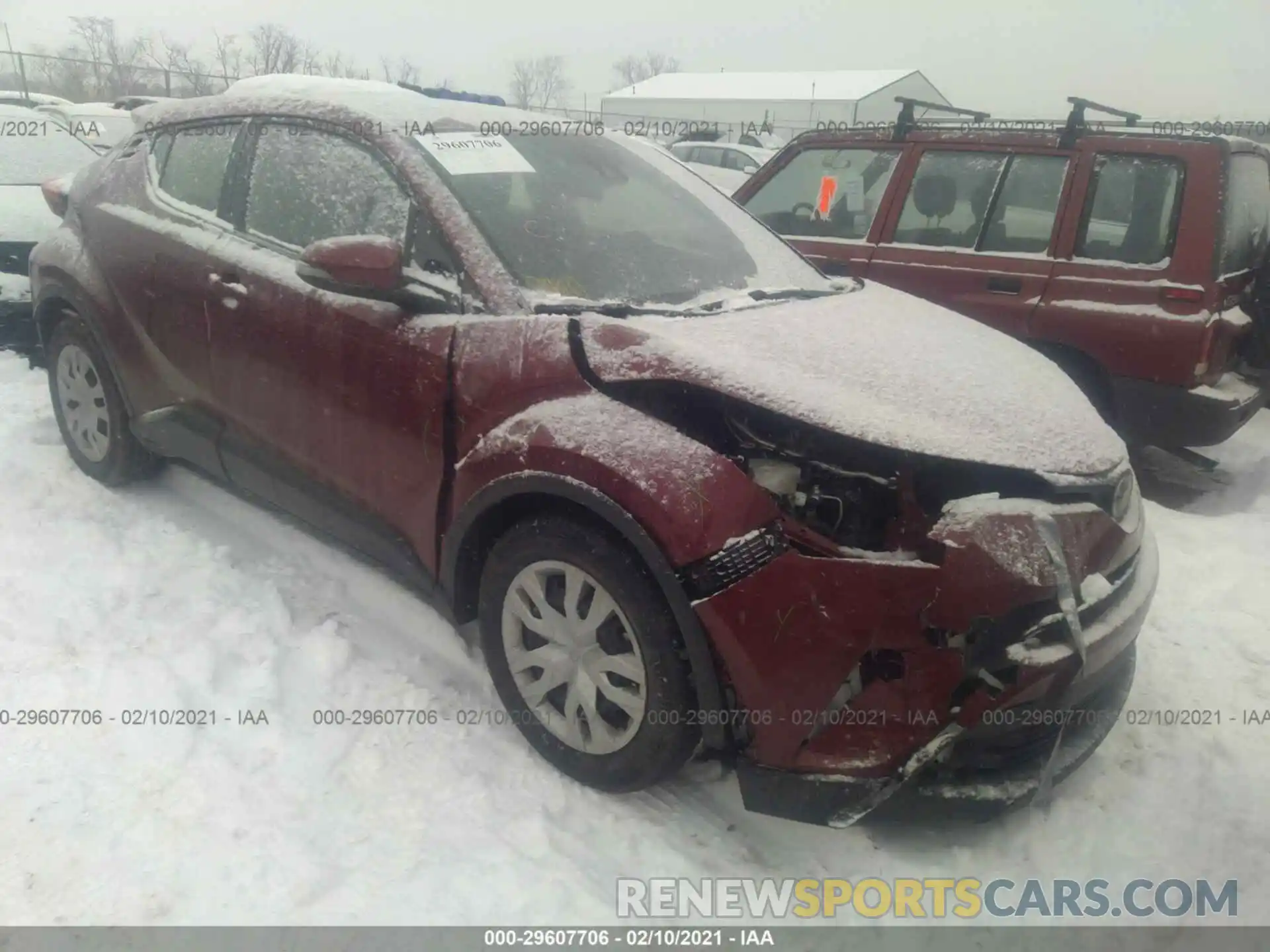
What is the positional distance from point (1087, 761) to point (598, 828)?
150 centimetres

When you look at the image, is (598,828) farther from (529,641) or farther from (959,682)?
(959,682)

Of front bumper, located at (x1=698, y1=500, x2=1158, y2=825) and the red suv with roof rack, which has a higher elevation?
the red suv with roof rack

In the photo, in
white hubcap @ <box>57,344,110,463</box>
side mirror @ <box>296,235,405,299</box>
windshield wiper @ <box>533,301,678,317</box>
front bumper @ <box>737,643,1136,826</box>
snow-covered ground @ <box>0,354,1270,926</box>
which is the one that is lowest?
snow-covered ground @ <box>0,354,1270,926</box>

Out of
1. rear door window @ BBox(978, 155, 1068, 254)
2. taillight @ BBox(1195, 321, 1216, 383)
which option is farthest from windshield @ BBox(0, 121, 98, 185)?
taillight @ BBox(1195, 321, 1216, 383)

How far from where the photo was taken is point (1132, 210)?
433 cm

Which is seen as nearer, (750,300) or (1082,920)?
(1082,920)

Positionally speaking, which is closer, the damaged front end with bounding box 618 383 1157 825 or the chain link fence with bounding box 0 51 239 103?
the damaged front end with bounding box 618 383 1157 825

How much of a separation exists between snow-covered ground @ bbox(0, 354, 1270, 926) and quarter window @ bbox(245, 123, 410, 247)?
1.29 meters

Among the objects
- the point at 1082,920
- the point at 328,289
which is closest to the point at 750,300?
the point at 328,289

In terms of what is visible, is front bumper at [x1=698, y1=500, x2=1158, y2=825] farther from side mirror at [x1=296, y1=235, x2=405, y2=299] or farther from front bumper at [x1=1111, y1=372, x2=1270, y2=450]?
front bumper at [x1=1111, y1=372, x2=1270, y2=450]

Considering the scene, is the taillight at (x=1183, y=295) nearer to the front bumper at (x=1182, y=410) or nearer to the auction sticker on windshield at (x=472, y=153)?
the front bumper at (x=1182, y=410)

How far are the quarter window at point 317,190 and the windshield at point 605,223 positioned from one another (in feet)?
0.66

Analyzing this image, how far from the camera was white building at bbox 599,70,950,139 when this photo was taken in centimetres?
4644

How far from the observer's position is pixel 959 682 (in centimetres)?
201
